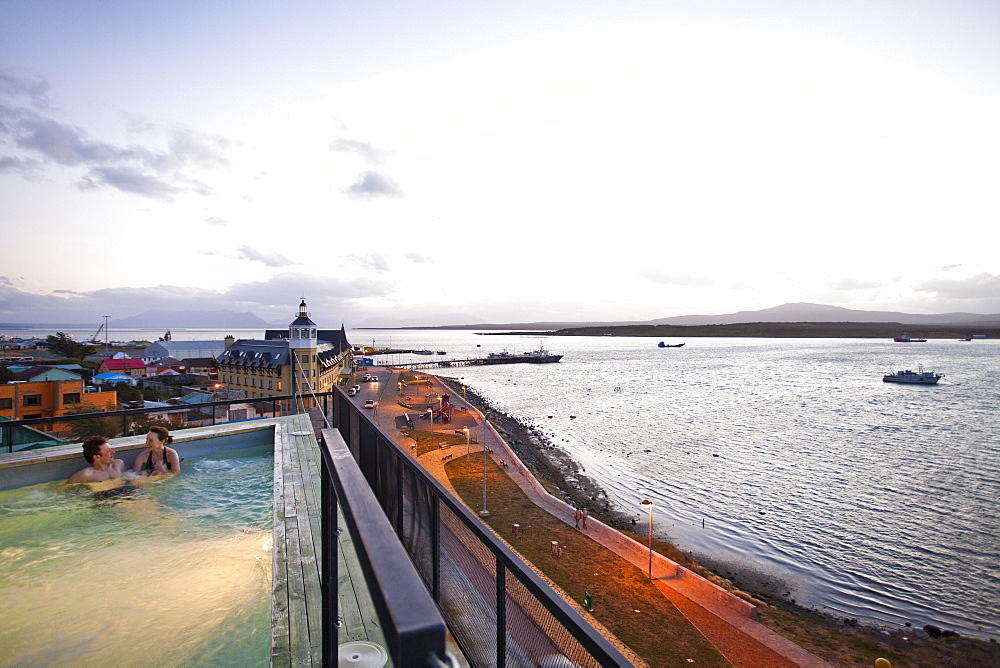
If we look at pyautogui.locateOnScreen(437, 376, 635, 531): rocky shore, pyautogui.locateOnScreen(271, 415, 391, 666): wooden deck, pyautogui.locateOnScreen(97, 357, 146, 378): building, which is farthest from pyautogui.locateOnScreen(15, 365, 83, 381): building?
pyautogui.locateOnScreen(271, 415, 391, 666): wooden deck

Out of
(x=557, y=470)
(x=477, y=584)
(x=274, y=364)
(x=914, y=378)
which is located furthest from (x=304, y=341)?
(x=914, y=378)

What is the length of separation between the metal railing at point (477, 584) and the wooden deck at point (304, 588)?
350 mm

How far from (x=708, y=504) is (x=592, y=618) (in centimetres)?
1712

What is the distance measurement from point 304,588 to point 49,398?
32.2 meters

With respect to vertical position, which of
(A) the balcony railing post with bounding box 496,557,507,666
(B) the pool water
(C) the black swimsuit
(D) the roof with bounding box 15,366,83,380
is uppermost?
(A) the balcony railing post with bounding box 496,557,507,666

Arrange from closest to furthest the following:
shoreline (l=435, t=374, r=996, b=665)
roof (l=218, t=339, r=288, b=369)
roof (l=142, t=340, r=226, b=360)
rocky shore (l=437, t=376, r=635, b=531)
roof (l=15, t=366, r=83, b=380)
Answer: shoreline (l=435, t=374, r=996, b=665), rocky shore (l=437, t=376, r=635, b=531), roof (l=15, t=366, r=83, b=380), roof (l=218, t=339, r=288, b=369), roof (l=142, t=340, r=226, b=360)

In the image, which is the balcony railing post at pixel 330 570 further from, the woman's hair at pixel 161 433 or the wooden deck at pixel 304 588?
the woman's hair at pixel 161 433

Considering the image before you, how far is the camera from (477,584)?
84.1 inches

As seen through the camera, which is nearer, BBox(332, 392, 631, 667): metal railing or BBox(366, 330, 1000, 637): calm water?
BBox(332, 392, 631, 667): metal railing

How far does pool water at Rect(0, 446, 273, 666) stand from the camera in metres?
3.66

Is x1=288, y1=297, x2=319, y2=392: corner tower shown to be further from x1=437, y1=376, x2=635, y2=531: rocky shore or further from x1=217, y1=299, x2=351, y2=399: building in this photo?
x1=437, y1=376, x2=635, y2=531: rocky shore

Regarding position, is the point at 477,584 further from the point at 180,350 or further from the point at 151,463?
the point at 180,350

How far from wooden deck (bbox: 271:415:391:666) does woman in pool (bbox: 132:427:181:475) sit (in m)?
2.78

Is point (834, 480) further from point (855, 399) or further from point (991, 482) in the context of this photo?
point (855, 399)
